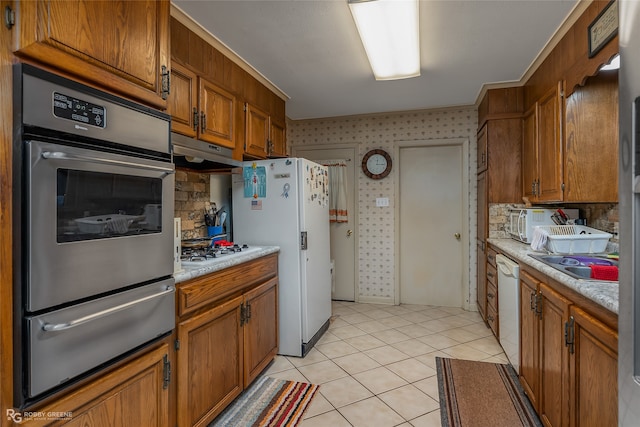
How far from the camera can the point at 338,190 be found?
427 cm

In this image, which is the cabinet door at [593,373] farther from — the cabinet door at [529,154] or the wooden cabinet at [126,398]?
the cabinet door at [529,154]

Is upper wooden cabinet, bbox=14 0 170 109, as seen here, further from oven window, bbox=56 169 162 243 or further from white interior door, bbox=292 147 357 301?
white interior door, bbox=292 147 357 301

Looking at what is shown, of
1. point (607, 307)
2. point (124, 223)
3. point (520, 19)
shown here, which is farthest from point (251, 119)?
point (607, 307)

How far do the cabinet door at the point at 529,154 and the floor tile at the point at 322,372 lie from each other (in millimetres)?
2138

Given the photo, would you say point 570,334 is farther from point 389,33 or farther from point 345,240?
point 345,240

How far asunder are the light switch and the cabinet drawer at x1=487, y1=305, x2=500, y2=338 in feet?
5.20

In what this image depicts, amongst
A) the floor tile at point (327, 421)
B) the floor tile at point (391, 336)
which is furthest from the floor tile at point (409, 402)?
the floor tile at point (391, 336)

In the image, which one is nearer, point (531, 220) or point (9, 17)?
point (9, 17)

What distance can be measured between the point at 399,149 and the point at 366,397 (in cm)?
287

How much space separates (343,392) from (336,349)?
66 cm

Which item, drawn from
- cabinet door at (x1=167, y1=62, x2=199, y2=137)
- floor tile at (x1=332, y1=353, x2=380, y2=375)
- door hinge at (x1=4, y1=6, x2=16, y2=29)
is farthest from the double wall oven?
floor tile at (x1=332, y1=353, x2=380, y2=375)

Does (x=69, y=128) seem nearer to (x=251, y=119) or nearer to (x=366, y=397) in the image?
(x=251, y=119)

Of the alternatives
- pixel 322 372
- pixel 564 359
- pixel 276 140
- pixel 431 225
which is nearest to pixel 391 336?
pixel 322 372

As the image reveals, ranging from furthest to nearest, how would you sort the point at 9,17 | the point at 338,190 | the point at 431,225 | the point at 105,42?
1. the point at 338,190
2. the point at 431,225
3. the point at 105,42
4. the point at 9,17
